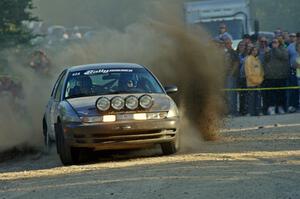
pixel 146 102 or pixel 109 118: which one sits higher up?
pixel 146 102

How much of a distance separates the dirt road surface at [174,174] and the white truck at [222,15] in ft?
64.8

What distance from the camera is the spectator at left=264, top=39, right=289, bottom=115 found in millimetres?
22852

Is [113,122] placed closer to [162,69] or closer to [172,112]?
[172,112]

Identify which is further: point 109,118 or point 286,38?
point 286,38

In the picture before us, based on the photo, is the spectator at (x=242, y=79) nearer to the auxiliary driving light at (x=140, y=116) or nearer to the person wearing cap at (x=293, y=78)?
the person wearing cap at (x=293, y=78)

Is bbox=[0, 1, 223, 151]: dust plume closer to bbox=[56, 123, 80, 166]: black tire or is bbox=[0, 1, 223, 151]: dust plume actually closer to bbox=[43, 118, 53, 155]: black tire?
bbox=[43, 118, 53, 155]: black tire

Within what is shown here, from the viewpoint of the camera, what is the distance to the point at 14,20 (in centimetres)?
3284

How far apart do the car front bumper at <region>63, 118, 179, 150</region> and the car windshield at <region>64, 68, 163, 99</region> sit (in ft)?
3.67

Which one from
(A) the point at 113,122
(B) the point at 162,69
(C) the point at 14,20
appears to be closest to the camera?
(A) the point at 113,122

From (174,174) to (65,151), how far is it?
2.67 m

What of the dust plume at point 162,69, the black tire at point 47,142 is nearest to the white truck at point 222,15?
the dust plume at point 162,69

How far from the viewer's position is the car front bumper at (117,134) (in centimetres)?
1305

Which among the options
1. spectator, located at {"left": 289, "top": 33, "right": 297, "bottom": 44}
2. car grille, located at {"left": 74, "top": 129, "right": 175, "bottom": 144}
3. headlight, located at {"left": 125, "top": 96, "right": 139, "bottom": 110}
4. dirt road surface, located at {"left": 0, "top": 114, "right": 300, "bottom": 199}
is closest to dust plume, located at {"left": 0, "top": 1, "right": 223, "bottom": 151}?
dirt road surface, located at {"left": 0, "top": 114, "right": 300, "bottom": 199}

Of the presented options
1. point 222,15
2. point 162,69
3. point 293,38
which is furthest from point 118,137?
point 222,15
